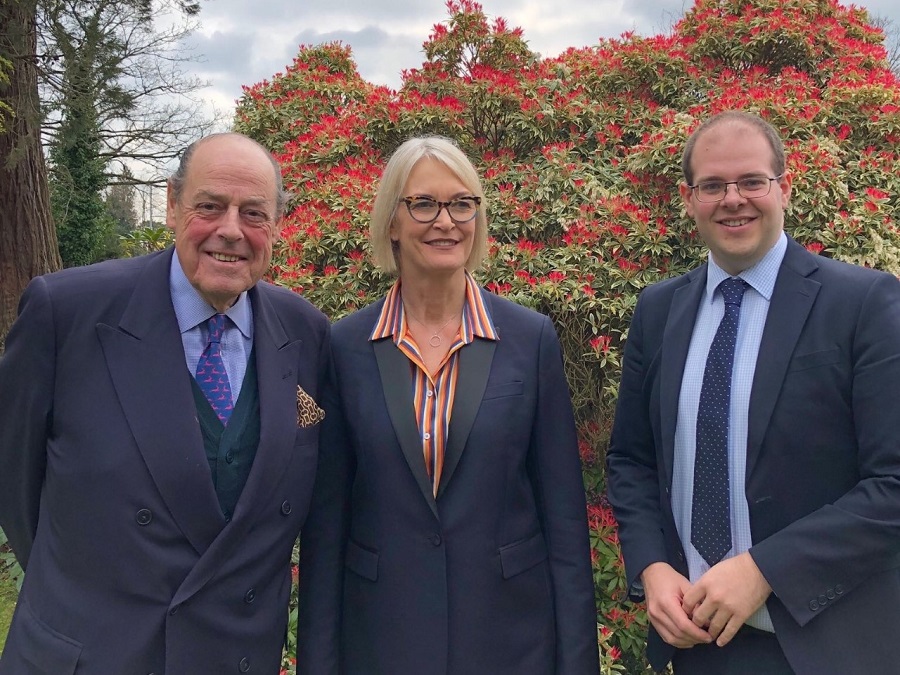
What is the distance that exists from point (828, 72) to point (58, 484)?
186 inches

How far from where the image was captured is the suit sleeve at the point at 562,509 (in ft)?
6.73

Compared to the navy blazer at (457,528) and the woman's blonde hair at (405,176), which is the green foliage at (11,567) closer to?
the navy blazer at (457,528)

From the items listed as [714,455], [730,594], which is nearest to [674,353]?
[714,455]

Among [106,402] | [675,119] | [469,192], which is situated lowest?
[106,402]

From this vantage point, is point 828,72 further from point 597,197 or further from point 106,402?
point 106,402

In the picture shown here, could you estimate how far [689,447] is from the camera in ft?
6.38

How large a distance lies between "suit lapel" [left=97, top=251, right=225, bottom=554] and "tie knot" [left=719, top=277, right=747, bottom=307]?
1520 mm

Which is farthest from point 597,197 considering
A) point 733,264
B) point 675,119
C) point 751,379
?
point 751,379

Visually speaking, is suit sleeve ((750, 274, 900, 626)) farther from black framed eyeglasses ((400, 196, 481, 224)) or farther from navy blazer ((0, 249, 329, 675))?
navy blazer ((0, 249, 329, 675))

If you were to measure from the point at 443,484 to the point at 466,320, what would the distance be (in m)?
0.51

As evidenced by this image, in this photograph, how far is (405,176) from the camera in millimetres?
2127

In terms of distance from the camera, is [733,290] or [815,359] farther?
[733,290]

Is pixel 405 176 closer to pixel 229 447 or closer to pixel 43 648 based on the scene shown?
pixel 229 447

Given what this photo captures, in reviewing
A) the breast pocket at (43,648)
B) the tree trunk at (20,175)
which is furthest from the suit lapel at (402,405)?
the tree trunk at (20,175)
